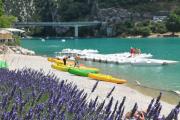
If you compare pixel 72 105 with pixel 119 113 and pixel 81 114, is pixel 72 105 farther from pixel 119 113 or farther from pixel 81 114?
pixel 119 113

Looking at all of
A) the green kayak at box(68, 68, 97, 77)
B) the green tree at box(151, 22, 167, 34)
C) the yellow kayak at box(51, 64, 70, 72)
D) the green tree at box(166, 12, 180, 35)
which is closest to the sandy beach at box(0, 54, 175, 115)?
the green kayak at box(68, 68, 97, 77)

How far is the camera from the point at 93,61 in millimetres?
75625

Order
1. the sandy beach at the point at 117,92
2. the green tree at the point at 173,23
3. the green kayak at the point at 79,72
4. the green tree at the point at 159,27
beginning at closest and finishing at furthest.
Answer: the sandy beach at the point at 117,92 → the green kayak at the point at 79,72 → the green tree at the point at 173,23 → the green tree at the point at 159,27

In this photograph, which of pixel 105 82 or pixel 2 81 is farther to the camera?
pixel 105 82

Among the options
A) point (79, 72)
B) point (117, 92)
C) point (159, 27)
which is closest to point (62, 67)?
point (79, 72)

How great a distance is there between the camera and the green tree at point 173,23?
186250 millimetres

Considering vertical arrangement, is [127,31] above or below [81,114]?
below

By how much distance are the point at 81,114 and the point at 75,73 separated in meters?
37.7

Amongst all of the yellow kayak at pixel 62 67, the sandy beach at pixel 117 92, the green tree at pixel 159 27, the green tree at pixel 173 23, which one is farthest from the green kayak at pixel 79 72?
the green tree at pixel 159 27

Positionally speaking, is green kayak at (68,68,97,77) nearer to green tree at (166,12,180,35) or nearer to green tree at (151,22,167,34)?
green tree at (166,12,180,35)

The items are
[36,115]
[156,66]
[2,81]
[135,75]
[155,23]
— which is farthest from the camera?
[155,23]

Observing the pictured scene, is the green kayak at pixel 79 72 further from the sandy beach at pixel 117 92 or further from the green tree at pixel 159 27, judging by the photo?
Answer: the green tree at pixel 159 27

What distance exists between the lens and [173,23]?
614ft

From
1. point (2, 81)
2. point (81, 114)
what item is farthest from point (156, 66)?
point (81, 114)
